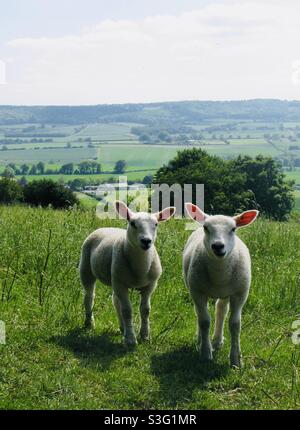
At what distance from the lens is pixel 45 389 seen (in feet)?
19.0

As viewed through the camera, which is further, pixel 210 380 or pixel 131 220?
pixel 131 220

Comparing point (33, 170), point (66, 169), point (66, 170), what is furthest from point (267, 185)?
point (33, 170)

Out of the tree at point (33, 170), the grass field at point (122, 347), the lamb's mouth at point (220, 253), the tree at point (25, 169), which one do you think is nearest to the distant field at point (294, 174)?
the tree at point (33, 170)

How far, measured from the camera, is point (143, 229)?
664 centimetres

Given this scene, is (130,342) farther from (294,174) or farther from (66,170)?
(294,174)

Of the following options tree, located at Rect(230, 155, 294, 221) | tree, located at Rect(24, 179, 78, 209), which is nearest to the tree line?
tree, located at Rect(230, 155, 294, 221)

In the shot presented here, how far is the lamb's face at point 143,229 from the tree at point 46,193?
30.5 m

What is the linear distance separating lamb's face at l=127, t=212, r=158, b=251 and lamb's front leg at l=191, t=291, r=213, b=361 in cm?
80

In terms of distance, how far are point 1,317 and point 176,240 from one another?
158 inches

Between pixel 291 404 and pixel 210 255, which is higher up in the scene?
pixel 210 255

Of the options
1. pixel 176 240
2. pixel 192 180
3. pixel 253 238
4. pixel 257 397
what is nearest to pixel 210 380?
pixel 257 397

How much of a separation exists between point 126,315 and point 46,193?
32989mm

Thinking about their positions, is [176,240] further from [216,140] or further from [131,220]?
[216,140]

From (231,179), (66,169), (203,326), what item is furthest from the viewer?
(66,169)
